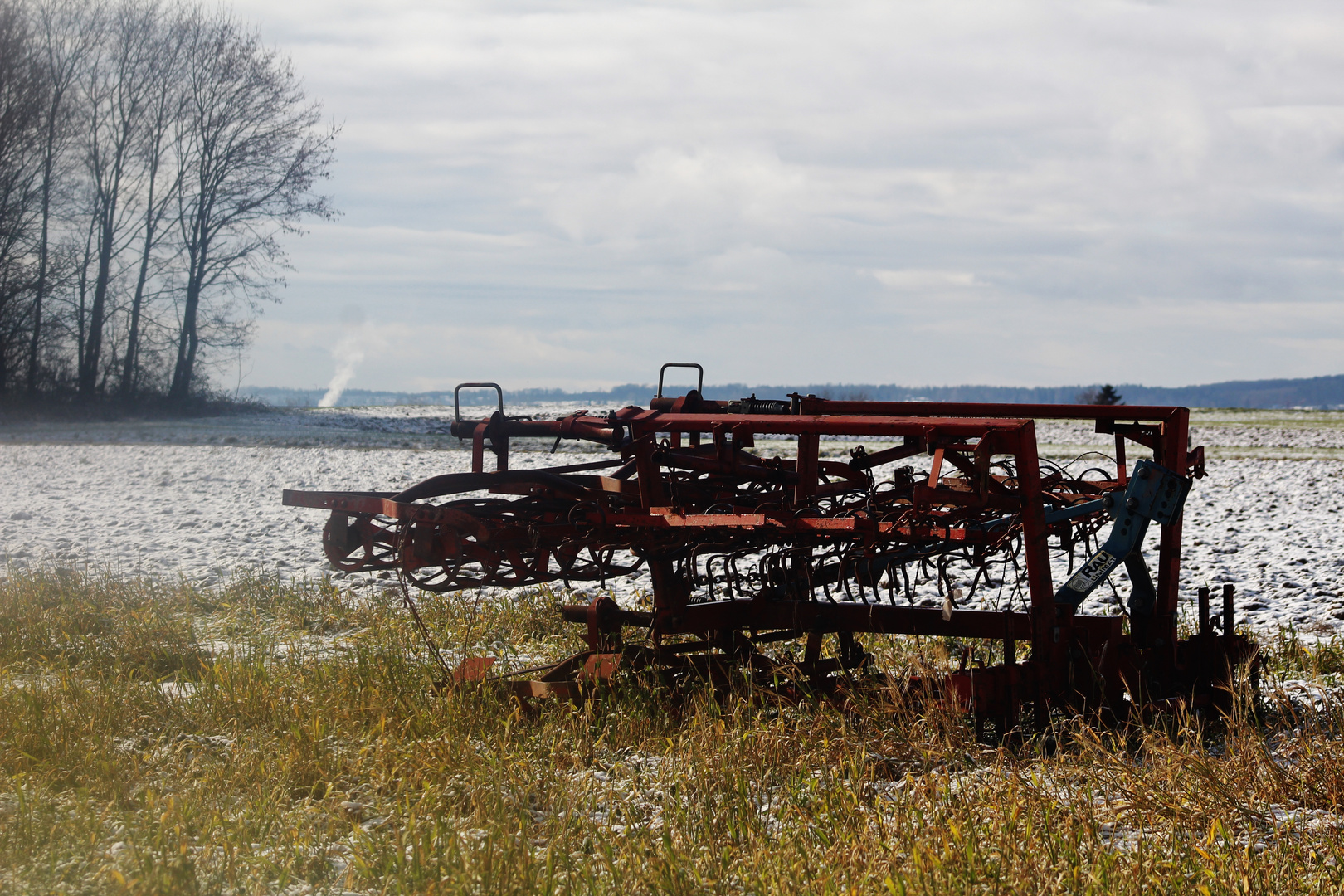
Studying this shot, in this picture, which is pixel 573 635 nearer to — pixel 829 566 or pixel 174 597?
pixel 829 566

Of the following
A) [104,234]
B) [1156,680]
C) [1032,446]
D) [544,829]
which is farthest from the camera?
[104,234]

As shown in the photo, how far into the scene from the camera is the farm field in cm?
425

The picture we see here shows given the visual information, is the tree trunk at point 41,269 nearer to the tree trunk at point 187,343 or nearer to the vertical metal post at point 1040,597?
the tree trunk at point 187,343

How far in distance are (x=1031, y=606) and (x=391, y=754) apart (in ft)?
11.2

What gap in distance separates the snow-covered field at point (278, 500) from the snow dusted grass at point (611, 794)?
4206mm

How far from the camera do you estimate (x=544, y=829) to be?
15.9 ft

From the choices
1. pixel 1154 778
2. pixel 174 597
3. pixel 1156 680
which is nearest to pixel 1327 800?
pixel 1154 778

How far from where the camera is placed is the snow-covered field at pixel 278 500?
11672 mm

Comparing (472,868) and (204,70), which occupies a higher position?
(204,70)

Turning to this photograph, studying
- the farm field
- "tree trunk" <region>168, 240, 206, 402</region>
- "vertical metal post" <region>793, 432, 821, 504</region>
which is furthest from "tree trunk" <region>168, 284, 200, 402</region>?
"vertical metal post" <region>793, 432, 821, 504</region>

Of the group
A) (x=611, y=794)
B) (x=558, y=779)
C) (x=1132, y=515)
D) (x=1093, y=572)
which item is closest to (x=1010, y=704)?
(x=1093, y=572)

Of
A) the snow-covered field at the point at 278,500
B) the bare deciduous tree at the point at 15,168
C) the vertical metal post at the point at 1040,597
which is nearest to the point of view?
the vertical metal post at the point at 1040,597

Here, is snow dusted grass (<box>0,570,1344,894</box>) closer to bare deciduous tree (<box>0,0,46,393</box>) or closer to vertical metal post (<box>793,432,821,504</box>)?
vertical metal post (<box>793,432,821,504</box>)

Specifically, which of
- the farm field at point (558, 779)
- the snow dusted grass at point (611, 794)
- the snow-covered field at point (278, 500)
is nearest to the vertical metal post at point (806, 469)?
the farm field at point (558, 779)
